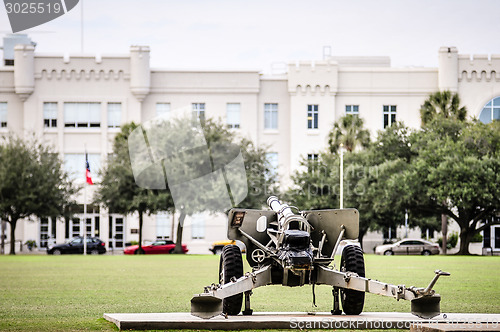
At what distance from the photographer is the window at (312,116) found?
3538 inches

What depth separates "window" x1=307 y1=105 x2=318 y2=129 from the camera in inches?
3538

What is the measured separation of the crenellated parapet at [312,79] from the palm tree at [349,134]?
6.16 meters

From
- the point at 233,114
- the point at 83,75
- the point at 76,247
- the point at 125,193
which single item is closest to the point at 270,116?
the point at 233,114

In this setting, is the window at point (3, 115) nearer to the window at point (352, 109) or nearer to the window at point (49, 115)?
the window at point (49, 115)

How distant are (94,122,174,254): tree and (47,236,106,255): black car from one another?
5234 mm

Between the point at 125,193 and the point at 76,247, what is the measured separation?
26.4 ft

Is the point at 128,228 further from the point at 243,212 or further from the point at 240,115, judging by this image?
the point at 243,212

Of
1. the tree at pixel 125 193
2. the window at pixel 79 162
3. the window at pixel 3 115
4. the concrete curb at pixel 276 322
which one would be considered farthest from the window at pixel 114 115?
the concrete curb at pixel 276 322

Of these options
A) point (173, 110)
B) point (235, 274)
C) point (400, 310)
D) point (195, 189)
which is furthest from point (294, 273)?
point (173, 110)

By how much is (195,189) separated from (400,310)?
172 ft

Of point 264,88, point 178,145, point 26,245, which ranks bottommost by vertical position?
point 26,245

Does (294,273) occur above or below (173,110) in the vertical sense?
below

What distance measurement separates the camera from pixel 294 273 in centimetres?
1466

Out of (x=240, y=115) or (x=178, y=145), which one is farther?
(x=240, y=115)
